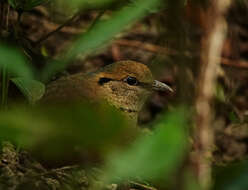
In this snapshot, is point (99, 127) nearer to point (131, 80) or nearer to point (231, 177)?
point (231, 177)

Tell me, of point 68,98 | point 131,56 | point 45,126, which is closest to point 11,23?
point 68,98

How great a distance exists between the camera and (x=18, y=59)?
231 centimetres

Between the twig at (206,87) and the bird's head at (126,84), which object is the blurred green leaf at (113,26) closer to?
the twig at (206,87)

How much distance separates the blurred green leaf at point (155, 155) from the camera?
4.39 feet

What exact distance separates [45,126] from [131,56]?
17.3ft

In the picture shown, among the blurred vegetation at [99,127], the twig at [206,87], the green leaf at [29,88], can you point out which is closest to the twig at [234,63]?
the blurred vegetation at [99,127]

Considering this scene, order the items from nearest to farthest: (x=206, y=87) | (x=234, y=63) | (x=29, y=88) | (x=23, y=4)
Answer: (x=206, y=87) → (x=29, y=88) → (x=23, y=4) → (x=234, y=63)

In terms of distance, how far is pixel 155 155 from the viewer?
1362mm

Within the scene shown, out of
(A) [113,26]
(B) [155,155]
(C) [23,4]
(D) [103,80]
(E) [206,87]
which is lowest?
(B) [155,155]

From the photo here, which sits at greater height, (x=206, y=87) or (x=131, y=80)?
(x=131, y=80)

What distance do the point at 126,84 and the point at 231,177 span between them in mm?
3160

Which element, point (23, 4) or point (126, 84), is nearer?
point (23, 4)

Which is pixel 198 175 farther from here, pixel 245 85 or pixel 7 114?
pixel 245 85

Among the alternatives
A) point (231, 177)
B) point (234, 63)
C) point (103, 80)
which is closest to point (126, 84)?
point (103, 80)
